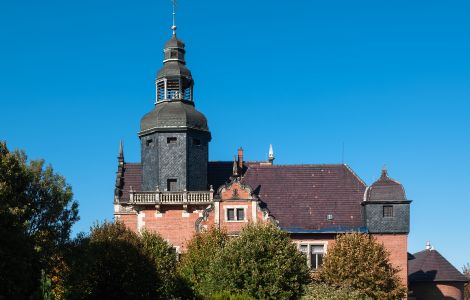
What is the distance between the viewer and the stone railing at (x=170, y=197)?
60500 mm

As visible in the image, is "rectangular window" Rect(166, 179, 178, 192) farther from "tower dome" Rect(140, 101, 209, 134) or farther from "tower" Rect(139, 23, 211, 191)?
"tower dome" Rect(140, 101, 209, 134)

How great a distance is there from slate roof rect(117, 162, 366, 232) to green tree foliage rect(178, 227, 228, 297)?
585cm

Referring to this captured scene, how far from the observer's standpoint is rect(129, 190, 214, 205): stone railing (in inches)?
2382

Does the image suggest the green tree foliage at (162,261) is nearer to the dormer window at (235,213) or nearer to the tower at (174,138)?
the dormer window at (235,213)

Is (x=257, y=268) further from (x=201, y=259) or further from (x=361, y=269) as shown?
(x=361, y=269)

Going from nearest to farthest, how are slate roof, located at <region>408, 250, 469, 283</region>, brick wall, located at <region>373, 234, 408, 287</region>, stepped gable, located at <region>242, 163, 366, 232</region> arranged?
brick wall, located at <region>373, 234, 408, 287</region> < stepped gable, located at <region>242, 163, 366, 232</region> < slate roof, located at <region>408, 250, 469, 283</region>

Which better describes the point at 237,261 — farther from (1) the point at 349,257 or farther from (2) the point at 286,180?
(2) the point at 286,180

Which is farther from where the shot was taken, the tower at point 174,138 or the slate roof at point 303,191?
the tower at point 174,138

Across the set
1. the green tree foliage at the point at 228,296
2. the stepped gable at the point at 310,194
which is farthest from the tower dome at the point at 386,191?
the green tree foliage at the point at 228,296

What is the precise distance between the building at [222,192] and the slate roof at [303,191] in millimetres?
74

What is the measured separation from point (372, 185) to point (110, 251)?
68.6ft

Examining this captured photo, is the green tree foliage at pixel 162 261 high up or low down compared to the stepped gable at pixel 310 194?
down

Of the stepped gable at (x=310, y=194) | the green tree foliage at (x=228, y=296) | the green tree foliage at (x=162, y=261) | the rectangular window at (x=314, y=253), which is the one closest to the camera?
the green tree foliage at (x=228, y=296)

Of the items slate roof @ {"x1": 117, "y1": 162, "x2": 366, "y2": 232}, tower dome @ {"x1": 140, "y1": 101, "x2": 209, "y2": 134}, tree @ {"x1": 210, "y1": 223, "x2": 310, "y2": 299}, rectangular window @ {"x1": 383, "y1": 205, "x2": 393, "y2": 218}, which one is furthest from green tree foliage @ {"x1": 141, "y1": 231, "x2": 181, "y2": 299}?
rectangular window @ {"x1": 383, "y1": 205, "x2": 393, "y2": 218}
